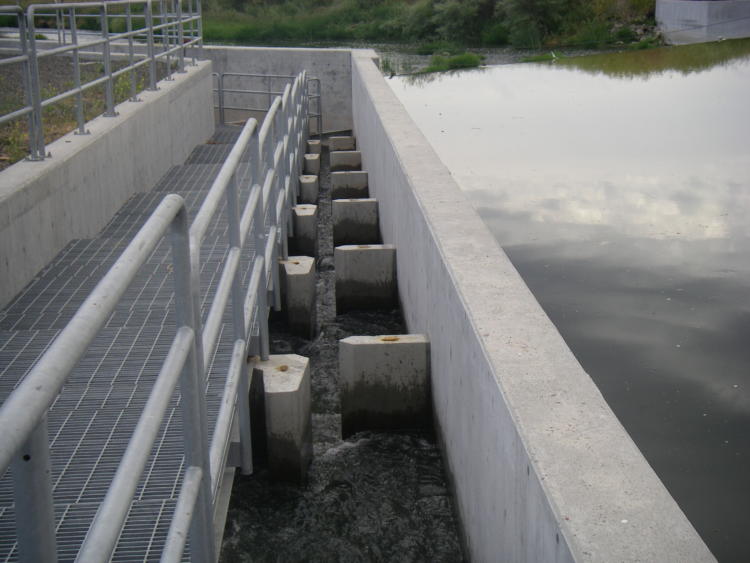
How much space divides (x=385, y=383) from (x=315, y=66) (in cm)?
1351

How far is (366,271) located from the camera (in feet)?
26.1

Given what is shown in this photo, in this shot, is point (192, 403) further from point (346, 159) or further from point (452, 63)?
point (452, 63)

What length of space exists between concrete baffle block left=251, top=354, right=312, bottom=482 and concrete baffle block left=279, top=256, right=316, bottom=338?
200 cm

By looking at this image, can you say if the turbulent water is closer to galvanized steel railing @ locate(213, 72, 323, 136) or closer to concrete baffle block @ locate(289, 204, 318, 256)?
concrete baffle block @ locate(289, 204, 318, 256)

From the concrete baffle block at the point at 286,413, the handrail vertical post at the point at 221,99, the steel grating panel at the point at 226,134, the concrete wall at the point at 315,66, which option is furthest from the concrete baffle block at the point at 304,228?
the concrete wall at the point at 315,66

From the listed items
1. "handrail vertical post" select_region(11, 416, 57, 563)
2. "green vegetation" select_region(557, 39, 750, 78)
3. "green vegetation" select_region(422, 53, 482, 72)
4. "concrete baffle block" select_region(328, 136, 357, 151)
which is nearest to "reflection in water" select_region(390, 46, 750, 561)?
"green vegetation" select_region(557, 39, 750, 78)

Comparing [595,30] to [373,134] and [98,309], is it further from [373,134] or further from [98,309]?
[98,309]

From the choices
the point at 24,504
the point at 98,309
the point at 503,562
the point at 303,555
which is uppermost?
the point at 98,309

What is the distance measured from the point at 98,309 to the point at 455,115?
25.1 metres

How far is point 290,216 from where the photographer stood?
9.28 meters

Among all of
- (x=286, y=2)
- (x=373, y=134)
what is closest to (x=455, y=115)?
(x=373, y=134)

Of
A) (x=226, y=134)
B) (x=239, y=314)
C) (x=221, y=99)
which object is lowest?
(x=226, y=134)

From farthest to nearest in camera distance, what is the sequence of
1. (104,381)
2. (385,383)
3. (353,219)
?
1. (353,219)
2. (385,383)
3. (104,381)

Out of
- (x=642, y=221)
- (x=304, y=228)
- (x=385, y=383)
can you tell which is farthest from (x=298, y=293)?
(x=642, y=221)
